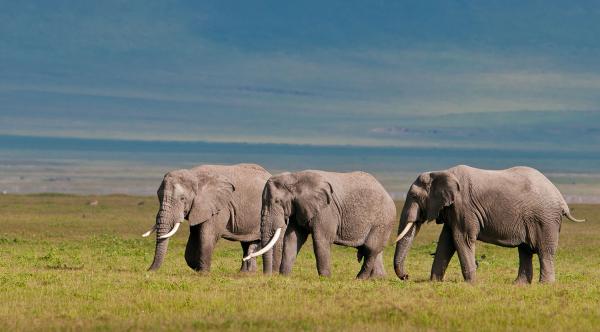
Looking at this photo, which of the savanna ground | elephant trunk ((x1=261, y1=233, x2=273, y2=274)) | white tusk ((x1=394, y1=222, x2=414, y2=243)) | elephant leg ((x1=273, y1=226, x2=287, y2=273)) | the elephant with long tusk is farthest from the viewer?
elephant leg ((x1=273, y1=226, x2=287, y2=273))

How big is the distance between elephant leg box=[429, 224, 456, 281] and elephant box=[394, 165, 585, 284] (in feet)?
0.10

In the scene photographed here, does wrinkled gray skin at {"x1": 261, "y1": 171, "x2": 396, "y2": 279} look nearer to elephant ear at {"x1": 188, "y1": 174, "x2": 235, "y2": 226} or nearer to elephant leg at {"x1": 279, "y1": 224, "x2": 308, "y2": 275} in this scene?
elephant leg at {"x1": 279, "y1": 224, "x2": 308, "y2": 275}

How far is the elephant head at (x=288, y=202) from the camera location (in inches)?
1166

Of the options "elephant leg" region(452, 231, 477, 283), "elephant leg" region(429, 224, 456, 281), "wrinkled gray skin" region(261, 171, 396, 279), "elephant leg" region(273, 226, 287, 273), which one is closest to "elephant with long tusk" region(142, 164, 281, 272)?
"elephant leg" region(273, 226, 287, 273)

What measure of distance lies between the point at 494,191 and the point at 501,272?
7794mm

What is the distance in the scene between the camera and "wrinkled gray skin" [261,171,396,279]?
2969cm

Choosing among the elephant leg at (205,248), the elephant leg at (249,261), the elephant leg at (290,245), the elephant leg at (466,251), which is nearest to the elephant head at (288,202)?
the elephant leg at (290,245)

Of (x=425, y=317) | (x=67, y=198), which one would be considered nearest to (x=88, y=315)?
(x=425, y=317)

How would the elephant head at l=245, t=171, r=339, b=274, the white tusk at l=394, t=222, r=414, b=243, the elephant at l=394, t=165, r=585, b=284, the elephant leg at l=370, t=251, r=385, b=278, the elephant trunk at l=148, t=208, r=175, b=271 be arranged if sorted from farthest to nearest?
the elephant leg at l=370, t=251, r=385, b=278
the elephant trunk at l=148, t=208, r=175, b=271
the elephant head at l=245, t=171, r=339, b=274
the white tusk at l=394, t=222, r=414, b=243
the elephant at l=394, t=165, r=585, b=284

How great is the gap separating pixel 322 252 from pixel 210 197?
3.67 metres

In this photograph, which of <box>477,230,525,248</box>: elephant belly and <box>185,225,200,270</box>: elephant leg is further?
<box>185,225,200,270</box>: elephant leg

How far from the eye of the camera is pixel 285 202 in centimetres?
2967

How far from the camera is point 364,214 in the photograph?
30.5m

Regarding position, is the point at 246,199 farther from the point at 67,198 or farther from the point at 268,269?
the point at 67,198
